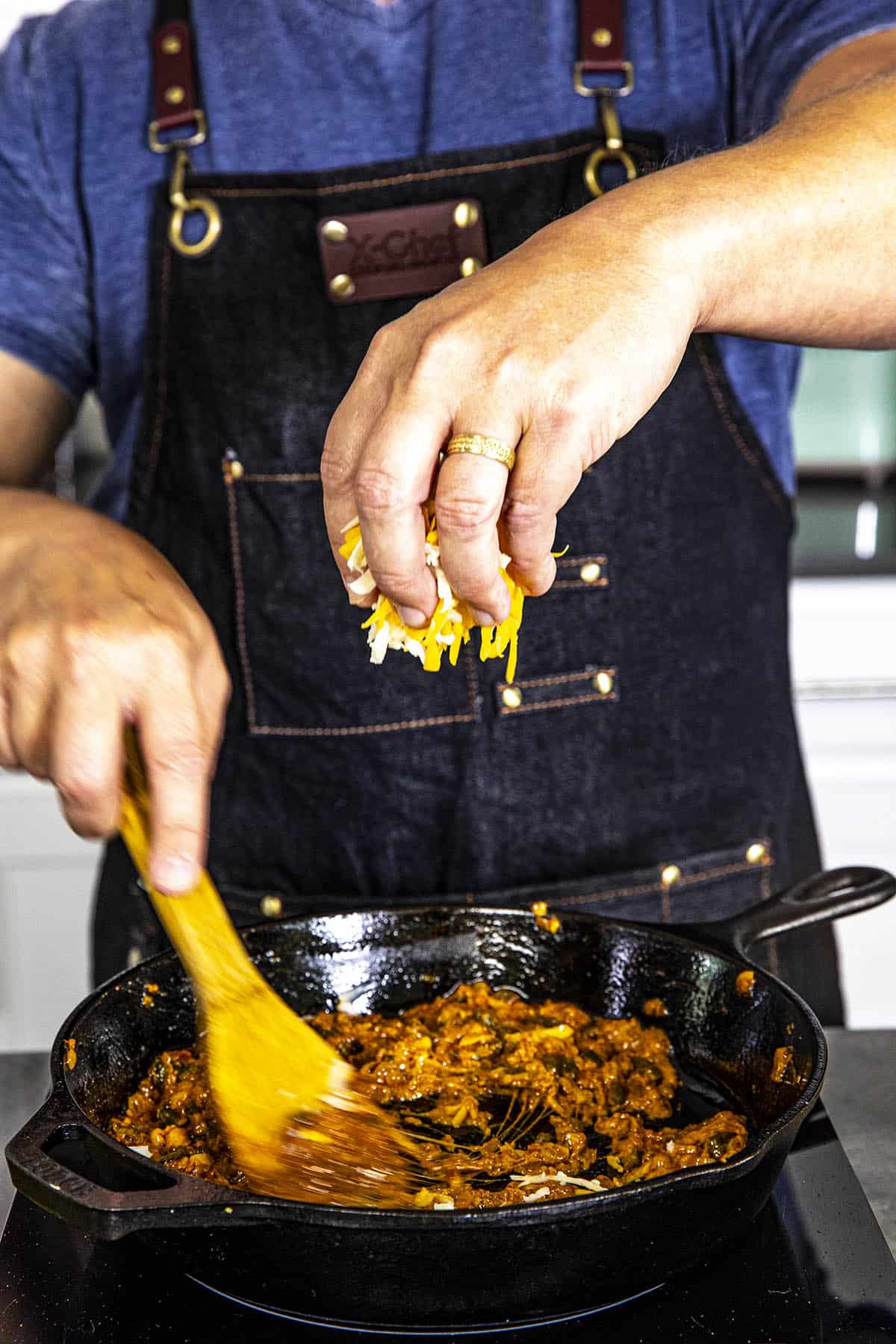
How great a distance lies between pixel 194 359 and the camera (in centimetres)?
131

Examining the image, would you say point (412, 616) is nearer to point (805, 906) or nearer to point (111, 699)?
point (111, 699)

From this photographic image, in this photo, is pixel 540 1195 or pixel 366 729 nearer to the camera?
pixel 540 1195

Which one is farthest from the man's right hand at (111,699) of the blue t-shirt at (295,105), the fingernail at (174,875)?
the blue t-shirt at (295,105)

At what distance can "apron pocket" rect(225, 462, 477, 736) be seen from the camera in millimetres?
1294

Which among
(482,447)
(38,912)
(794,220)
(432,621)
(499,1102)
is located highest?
(794,220)

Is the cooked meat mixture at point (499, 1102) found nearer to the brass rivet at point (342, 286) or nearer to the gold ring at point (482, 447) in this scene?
the gold ring at point (482, 447)

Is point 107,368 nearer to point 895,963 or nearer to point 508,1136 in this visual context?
point 508,1136

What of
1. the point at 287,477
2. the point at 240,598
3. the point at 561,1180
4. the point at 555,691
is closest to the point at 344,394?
the point at 287,477

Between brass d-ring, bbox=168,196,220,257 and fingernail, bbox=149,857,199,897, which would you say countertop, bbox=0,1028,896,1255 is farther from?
brass d-ring, bbox=168,196,220,257

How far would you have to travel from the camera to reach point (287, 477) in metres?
1.30

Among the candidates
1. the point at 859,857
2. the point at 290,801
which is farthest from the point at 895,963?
the point at 290,801

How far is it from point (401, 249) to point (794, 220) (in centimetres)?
50

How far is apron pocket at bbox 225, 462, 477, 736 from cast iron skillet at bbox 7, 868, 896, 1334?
1.20 ft

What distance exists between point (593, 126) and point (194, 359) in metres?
0.43
